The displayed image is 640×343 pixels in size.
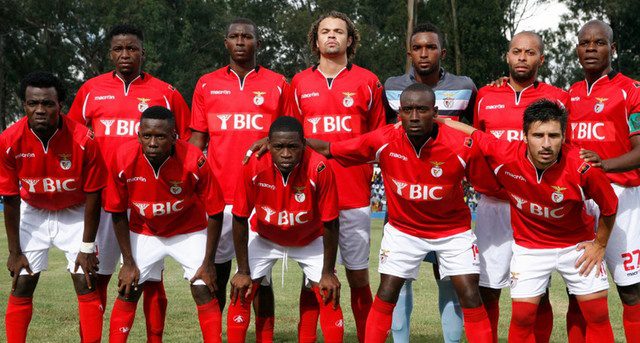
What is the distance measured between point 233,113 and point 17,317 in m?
2.34

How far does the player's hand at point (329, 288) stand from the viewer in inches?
224

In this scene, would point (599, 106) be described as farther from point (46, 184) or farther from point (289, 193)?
point (46, 184)

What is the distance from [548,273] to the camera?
5.59 metres

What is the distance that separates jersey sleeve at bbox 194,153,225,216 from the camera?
226 inches

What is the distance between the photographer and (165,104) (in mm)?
6520

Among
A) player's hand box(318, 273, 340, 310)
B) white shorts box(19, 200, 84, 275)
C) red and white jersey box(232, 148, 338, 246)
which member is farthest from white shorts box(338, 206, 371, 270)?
white shorts box(19, 200, 84, 275)

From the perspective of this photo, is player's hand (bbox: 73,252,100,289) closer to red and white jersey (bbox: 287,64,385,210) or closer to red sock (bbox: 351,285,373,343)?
red and white jersey (bbox: 287,64,385,210)

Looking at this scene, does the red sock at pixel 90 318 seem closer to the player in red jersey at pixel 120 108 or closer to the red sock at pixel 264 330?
the player in red jersey at pixel 120 108

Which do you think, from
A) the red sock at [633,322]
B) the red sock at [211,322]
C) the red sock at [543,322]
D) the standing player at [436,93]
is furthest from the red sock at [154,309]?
the red sock at [633,322]

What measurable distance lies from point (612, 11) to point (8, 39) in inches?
1261

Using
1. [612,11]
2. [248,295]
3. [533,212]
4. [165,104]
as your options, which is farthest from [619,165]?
[612,11]

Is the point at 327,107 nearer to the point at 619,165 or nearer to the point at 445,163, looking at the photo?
the point at 445,163

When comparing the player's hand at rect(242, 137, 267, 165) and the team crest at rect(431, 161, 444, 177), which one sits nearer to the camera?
the team crest at rect(431, 161, 444, 177)

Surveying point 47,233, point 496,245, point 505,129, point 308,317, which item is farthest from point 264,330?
point 505,129
